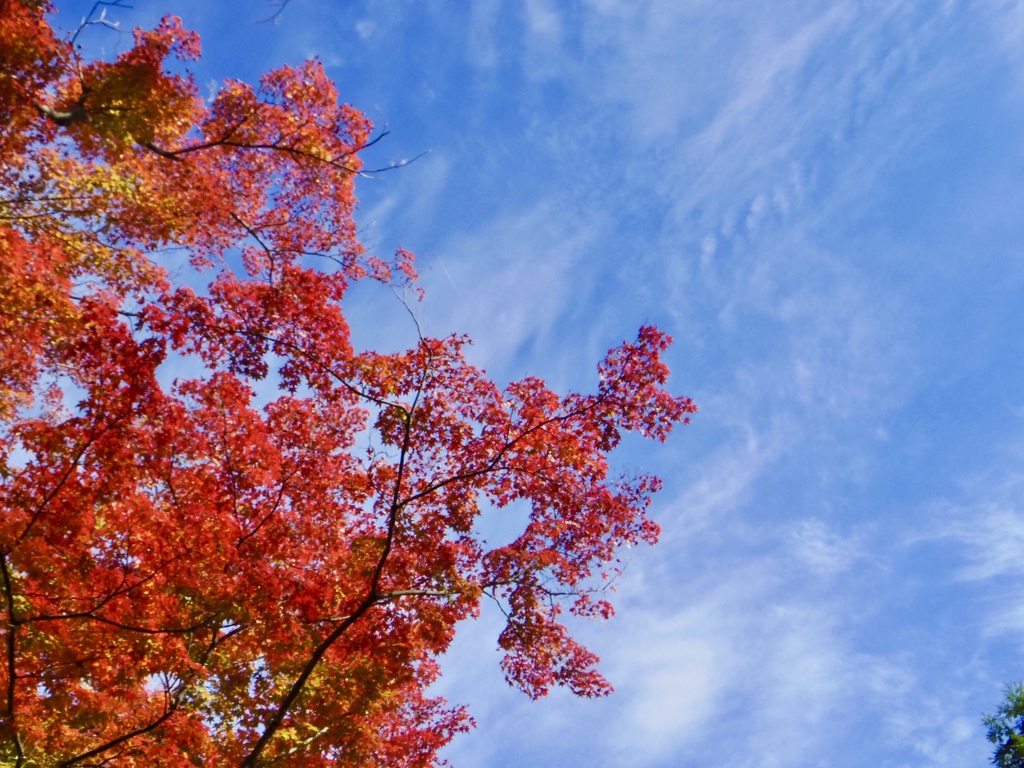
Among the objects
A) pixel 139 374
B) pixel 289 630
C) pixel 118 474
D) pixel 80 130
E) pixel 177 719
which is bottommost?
pixel 177 719

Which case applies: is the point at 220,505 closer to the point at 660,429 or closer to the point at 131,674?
the point at 131,674

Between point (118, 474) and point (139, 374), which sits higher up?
point (139, 374)

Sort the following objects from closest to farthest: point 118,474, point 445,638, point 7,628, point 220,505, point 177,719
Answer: point 7,628 < point 118,474 < point 177,719 < point 220,505 < point 445,638

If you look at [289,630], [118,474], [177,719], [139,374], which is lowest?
[177,719]

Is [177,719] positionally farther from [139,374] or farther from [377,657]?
[139,374]

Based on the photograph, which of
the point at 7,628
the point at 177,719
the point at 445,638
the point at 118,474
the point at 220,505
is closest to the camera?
the point at 7,628

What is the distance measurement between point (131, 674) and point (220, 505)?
8.59 ft

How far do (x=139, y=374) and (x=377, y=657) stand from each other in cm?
579

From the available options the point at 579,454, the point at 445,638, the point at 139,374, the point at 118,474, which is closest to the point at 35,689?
the point at 118,474

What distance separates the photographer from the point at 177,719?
11.0 meters

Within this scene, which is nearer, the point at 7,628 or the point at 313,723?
the point at 7,628

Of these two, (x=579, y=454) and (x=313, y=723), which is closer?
(x=579, y=454)

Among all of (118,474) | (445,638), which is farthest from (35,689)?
(445,638)

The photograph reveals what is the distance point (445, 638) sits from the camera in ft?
41.4
